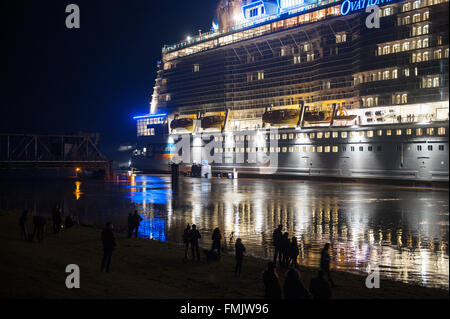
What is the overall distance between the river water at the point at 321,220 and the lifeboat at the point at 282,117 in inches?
1112

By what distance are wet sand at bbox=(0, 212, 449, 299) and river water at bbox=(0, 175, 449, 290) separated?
2329mm

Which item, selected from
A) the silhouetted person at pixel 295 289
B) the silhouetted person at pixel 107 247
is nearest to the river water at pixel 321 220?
the silhouetted person at pixel 295 289

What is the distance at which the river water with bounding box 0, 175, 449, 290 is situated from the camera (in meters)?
20.2

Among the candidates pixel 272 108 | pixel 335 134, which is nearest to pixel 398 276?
pixel 335 134

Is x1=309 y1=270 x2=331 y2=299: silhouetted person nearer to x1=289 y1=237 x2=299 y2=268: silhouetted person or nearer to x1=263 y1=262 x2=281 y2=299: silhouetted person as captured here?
x1=263 y1=262 x2=281 y2=299: silhouetted person

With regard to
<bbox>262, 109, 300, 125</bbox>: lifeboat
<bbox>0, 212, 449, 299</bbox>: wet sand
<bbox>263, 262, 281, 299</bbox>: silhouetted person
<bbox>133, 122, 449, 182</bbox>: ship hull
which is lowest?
<bbox>0, 212, 449, 299</bbox>: wet sand

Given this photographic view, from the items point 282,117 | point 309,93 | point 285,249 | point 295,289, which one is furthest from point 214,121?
point 295,289

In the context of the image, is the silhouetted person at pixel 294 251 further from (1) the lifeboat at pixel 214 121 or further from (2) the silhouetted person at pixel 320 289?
(1) the lifeboat at pixel 214 121

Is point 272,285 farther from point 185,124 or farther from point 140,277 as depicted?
point 185,124

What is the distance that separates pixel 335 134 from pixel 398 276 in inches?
2189

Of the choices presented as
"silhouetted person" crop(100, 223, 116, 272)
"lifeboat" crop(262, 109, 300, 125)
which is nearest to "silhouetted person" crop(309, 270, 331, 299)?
"silhouetted person" crop(100, 223, 116, 272)

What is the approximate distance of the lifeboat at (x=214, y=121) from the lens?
97.6m

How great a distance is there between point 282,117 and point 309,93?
6268mm

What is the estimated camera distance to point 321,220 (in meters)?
32.0
